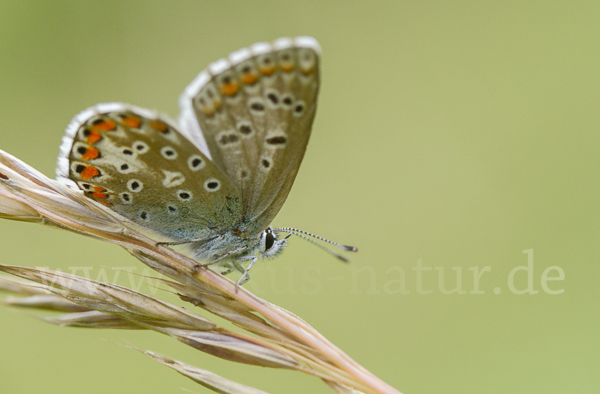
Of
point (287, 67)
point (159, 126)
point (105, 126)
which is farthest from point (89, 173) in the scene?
point (287, 67)

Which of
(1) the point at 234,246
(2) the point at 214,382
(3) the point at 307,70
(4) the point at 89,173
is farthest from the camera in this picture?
(1) the point at 234,246

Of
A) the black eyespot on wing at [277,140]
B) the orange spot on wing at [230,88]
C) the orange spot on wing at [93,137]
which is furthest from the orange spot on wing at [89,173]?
the black eyespot on wing at [277,140]

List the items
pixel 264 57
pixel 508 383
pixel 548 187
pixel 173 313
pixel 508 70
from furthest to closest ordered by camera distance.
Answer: pixel 508 70, pixel 548 187, pixel 508 383, pixel 264 57, pixel 173 313

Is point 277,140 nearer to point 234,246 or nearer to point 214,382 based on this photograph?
point 234,246

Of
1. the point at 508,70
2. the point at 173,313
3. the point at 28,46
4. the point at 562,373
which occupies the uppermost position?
the point at 508,70

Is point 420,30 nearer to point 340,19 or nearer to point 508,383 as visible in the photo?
point 340,19

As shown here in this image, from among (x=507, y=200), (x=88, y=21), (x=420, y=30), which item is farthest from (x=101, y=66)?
(x=507, y=200)
